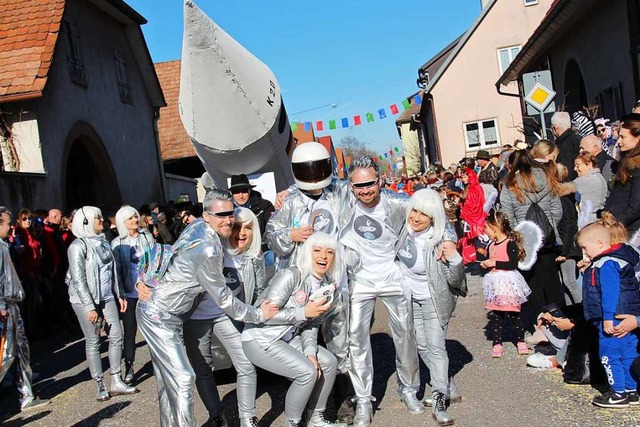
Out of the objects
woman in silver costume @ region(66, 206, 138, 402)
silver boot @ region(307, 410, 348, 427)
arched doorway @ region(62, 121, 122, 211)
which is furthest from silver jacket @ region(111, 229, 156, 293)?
arched doorway @ region(62, 121, 122, 211)

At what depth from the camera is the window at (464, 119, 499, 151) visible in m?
29.3

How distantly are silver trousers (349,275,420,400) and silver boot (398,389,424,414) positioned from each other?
3.8 inches

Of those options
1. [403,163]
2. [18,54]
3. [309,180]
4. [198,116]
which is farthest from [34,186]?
[403,163]

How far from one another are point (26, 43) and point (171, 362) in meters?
10.9

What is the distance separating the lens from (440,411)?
450 centimetres

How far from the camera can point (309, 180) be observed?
496 cm

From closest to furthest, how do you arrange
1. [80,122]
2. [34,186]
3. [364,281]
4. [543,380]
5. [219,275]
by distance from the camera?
1. [219,275]
2. [364,281]
3. [543,380]
4. [34,186]
5. [80,122]

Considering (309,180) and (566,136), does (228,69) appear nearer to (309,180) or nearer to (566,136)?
(309,180)

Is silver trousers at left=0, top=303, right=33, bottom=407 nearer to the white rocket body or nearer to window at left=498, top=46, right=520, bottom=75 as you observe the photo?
the white rocket body

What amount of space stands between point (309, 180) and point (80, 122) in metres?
11.1

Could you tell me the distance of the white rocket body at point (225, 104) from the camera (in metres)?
6.74

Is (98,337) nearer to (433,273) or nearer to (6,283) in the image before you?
(6,283)

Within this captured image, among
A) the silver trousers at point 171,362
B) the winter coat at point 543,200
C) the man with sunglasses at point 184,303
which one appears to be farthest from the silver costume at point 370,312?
the winter coat at point 543,200

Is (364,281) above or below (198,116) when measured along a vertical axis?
below
